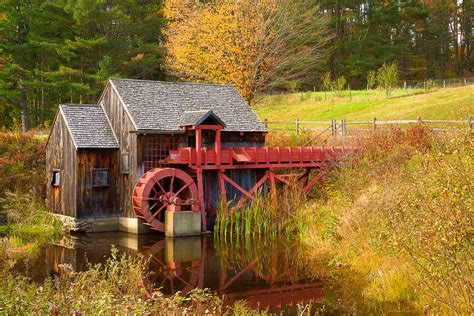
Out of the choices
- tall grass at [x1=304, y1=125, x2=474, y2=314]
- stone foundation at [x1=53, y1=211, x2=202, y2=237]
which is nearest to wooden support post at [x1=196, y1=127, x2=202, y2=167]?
stone foundation at [x1=53, y1=211, x2=202, y2=237]

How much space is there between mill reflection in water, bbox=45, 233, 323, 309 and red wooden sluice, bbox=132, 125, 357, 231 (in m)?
1.30

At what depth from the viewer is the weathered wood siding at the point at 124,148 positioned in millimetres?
21938

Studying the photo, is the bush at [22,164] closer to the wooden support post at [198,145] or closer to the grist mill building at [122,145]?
the grist mill building at [122,145]

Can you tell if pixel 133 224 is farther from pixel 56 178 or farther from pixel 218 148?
pixel 218 148

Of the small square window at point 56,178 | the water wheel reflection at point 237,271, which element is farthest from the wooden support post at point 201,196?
the small square window at point 56,178

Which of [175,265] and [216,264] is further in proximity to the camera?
[216,264]

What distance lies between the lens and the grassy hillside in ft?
110

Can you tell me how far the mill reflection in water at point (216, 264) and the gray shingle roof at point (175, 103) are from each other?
4648 millimetres

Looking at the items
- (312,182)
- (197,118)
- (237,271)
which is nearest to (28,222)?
(197,118)

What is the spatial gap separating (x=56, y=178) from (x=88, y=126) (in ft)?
8.38

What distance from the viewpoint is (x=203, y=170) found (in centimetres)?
2253

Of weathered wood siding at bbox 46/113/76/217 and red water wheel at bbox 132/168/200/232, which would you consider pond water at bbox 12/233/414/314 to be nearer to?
red water wheel at bbox 132/168/200/232

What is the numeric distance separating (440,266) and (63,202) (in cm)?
1744

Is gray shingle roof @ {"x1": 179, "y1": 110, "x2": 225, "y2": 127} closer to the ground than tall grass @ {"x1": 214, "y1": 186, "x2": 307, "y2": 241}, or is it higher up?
higher up
